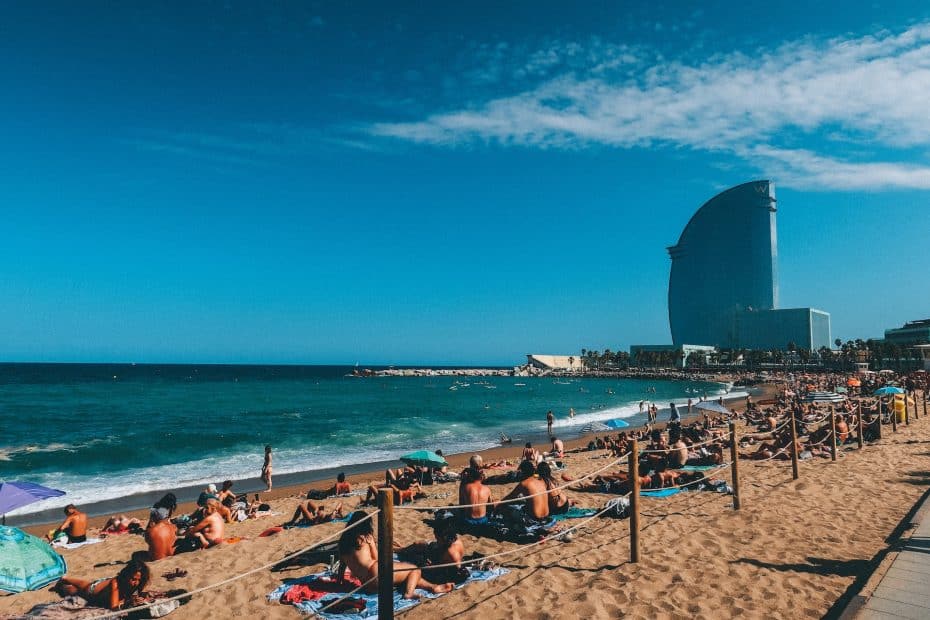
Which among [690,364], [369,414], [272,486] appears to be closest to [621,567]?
[272,486]

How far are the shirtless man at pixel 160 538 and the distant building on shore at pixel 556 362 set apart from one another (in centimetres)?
14067

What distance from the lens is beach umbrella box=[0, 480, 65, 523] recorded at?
25.3 feet

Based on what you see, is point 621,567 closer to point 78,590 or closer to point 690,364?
point 78,590

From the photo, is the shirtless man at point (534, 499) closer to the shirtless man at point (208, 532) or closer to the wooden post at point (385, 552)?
the wooden post at point (385, 552)

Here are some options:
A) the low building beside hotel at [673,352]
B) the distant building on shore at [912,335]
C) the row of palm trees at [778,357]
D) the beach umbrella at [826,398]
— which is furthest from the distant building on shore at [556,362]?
the beach umbrella at [826,398]

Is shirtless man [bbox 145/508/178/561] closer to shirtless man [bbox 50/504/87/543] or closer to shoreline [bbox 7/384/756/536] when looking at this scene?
shirtless man [bbox 50/504/87/543]

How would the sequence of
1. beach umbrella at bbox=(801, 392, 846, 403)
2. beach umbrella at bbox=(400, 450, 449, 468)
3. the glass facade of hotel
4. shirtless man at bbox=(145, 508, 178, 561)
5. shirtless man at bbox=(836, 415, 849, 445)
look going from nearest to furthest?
shirtless man at bbox=(145, 508, 178, 561), shirtless man at bbox=(836, 415, 849, 445), beach umbrella at bbox=(400, 450, 449, 468), beach umbrella at bbox=(801, 392, 846, 403), the glass facade of hotel

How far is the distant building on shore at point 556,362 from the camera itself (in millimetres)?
148500

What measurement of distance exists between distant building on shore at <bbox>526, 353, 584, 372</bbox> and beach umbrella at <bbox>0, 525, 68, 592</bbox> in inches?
5610

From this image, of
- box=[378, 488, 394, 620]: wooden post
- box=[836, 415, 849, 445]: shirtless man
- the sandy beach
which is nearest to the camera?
box=[378, 488, 394, 620]: wooden post

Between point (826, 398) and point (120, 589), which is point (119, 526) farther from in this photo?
point (826, 398)

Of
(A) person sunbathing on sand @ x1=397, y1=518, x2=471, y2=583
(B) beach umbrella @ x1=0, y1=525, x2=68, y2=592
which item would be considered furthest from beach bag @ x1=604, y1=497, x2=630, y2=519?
(B) beach umbrella @ x1=0, y1=525, x2=68, y2=592

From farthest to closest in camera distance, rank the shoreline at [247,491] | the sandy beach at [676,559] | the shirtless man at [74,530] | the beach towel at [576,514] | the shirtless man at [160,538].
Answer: the shoreline at [247,491] → the shirtless man at [74,530] → the beach towel at [576,514] → the shirtless man at [160,538] → the sandy beach at [676,559]

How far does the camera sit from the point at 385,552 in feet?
12.3
